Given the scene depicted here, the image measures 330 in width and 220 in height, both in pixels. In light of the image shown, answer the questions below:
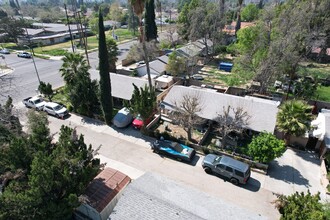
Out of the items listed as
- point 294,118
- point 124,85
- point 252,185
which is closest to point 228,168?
point 252,185

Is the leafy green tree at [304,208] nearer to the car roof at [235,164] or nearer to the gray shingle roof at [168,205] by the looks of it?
the gray shingle roof at [168,205]

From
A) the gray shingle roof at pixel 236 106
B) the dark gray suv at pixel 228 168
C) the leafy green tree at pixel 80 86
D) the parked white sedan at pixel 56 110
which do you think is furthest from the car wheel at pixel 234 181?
A: the parked white sedan at pixel 56 110

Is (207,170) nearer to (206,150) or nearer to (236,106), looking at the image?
(206,150)

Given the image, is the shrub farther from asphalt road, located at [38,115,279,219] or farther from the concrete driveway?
the concrete driveway

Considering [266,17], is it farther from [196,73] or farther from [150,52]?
[150,52]

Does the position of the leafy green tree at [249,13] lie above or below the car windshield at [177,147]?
above

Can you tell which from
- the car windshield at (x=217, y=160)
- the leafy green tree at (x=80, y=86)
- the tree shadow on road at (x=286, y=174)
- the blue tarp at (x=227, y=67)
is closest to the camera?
the tree shadow on road at (x=286, y=174)
